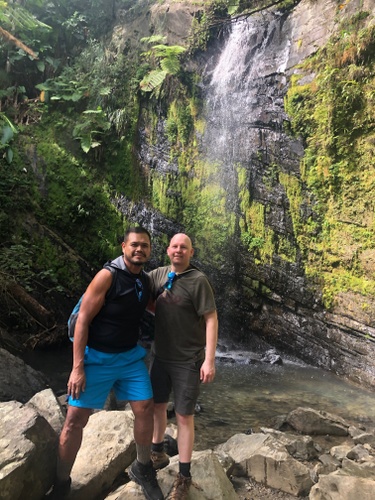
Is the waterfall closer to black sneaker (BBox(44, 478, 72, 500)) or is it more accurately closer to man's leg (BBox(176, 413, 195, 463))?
man's leg (BBox(176, 413, 195, 463))

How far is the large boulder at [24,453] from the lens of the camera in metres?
2.27

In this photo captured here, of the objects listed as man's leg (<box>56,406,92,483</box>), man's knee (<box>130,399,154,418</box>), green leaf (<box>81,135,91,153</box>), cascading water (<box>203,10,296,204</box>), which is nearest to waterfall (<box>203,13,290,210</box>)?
cascading water (<box>203,10,296,204</box>)

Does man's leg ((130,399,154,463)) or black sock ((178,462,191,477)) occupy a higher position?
man's leg ((130,399,154,463))

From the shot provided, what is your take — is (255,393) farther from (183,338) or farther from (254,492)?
(183,338)

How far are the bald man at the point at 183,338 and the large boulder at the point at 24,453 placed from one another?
824 mm

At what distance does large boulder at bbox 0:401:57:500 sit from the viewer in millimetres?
2268

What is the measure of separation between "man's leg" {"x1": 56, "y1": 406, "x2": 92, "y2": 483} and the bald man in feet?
2.06

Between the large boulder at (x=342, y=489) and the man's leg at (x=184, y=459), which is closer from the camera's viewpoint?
the man's leg at (x=184, y=459)

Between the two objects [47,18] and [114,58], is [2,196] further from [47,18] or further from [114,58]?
[47,18]

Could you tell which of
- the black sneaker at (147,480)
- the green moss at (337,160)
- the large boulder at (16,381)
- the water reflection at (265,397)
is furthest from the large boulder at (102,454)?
the green moss at (337,160)

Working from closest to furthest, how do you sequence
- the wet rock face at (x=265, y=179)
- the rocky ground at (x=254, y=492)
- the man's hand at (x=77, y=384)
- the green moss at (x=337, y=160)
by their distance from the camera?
the man's hand at (x=77, y=384), the rocky ground at (x=254, y=492), the green moss at (x=337, y=160), the wet rock face at (x=265, y=179)

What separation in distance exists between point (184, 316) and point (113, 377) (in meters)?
0.65

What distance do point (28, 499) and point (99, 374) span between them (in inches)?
32.9

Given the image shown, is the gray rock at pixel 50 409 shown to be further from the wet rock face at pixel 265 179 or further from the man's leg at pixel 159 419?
the wet rock face at pixel 265 179
